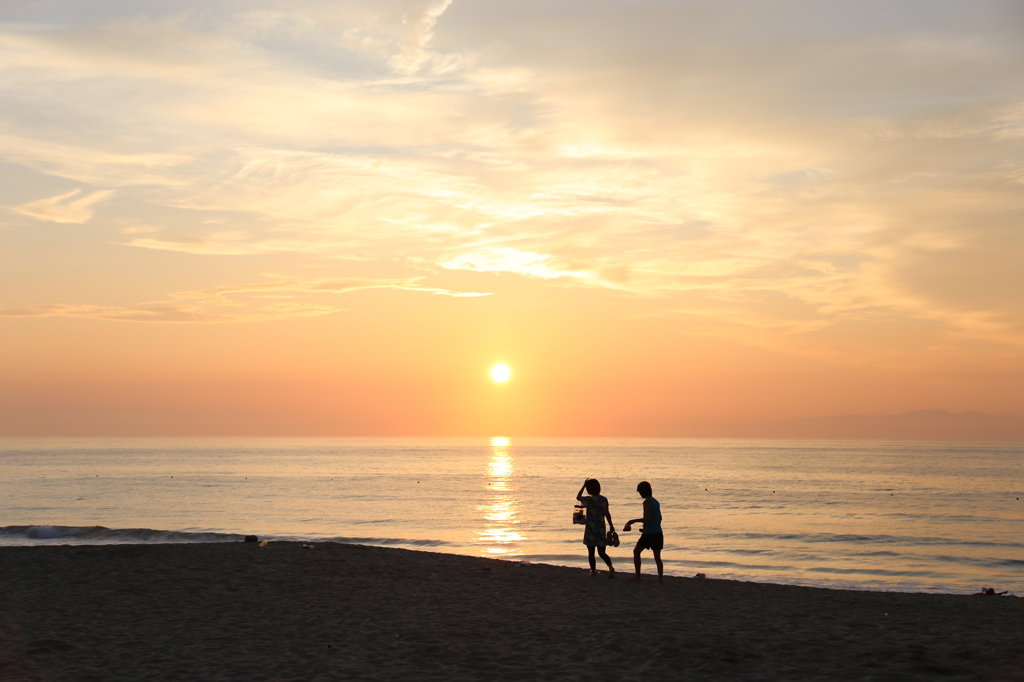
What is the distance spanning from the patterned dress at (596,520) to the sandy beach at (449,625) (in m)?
0.82

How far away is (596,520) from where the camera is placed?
16438 mm

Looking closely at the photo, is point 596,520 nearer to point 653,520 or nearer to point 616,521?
point 653,520

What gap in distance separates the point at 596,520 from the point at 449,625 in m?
5.43

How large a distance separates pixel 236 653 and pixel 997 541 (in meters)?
35.1

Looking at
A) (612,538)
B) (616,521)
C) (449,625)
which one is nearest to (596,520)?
(612,538)

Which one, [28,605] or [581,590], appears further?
[581,590]

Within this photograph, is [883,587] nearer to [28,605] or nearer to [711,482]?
[28,605]

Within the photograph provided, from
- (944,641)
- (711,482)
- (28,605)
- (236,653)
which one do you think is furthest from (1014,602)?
(711,482)

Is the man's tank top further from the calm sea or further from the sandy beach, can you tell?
the calm sea

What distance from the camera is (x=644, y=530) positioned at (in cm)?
1580

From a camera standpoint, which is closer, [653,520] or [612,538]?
[653,520]

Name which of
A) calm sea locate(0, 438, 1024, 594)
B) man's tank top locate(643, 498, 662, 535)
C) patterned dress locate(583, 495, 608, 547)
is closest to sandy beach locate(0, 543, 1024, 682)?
patterned dress locate(583, 495, 608, 547)

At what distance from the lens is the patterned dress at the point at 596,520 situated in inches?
645

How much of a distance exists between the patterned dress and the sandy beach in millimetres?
820
